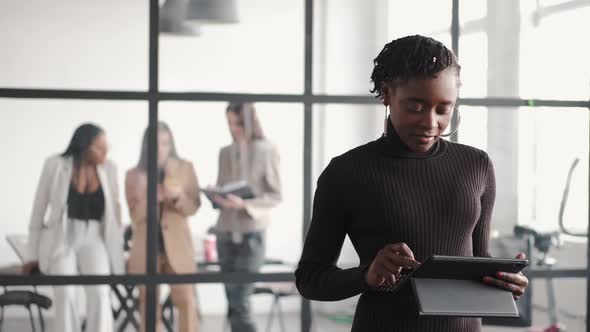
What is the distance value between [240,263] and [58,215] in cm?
84

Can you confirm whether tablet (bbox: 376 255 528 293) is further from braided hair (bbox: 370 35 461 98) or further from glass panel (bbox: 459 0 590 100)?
glass panel (bbox: 459 0 590 100)

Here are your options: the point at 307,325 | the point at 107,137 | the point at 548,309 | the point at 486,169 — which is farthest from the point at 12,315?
the point at 486,169

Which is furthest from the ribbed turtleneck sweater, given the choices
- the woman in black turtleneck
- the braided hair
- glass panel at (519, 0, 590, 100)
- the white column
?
glass panel at (519, 0, 590, 100)

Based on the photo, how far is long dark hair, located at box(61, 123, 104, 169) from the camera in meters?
3.96

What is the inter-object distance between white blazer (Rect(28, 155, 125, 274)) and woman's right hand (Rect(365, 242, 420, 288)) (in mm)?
2675

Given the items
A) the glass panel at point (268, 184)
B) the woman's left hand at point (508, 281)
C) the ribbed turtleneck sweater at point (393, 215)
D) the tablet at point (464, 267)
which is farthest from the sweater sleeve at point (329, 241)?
the glass panel at point (268, 184)

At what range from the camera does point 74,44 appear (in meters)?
3.96

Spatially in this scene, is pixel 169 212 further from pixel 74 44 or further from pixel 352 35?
pixel 352 35

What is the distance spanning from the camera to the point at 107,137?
3.97 m

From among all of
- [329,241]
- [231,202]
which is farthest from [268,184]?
[329,241]

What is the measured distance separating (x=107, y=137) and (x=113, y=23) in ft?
1.66

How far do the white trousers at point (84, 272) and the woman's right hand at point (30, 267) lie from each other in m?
0.07

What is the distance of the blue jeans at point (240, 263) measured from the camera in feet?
13.4

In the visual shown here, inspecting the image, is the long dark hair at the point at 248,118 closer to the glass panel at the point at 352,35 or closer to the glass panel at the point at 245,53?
the glass panel at the point at 245,53
